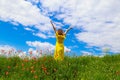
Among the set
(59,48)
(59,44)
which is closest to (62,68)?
(59,48)

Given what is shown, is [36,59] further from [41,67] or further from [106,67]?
[106,67]

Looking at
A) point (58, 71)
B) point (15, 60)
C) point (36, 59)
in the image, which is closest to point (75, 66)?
point (58, 71)

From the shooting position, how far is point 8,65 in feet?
→ 47.0

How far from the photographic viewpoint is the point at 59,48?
15.4m

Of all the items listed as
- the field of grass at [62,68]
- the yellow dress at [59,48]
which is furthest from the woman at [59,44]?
the field of grass at [62,68]

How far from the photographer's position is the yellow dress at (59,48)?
Answer: 1499cm

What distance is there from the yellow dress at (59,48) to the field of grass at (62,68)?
0.26m

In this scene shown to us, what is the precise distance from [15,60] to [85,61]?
3220 mm

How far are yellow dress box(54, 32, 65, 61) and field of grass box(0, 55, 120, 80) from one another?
26 cm

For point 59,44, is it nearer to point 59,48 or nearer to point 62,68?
point 59,48

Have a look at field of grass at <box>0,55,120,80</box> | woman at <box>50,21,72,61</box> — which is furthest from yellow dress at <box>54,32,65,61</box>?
field of grass at <box>0,55,120,80</box>

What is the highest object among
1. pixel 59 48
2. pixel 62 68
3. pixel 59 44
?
pixel 59 44

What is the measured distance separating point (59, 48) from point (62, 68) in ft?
6.70

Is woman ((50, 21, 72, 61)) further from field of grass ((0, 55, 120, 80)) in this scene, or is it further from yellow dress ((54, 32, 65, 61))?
field of grass ((0, 55, 120, 80))
